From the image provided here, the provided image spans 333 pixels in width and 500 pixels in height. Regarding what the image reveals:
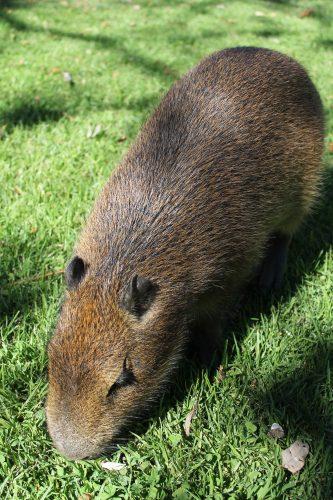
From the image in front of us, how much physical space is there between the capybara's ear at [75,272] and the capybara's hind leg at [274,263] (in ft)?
4.95

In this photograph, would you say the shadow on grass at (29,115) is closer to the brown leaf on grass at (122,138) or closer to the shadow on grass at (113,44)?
the brown leaf on grass at (122,138)

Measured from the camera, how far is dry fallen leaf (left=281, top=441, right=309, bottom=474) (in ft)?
8.09

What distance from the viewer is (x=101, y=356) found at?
7.09ft

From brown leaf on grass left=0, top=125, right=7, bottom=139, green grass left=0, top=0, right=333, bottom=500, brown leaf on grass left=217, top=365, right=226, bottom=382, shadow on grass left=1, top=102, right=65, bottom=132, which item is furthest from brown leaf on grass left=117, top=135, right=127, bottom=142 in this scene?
brown leaf on grass left=217, top=365, right=226, bottom=382

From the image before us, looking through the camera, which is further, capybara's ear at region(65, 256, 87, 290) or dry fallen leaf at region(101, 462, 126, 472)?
dry fallen leaf at region(101, 462, 126, 472)

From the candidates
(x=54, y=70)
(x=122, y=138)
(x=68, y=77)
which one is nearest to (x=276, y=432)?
(x=122, y=138)

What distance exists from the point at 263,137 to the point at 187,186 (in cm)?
66

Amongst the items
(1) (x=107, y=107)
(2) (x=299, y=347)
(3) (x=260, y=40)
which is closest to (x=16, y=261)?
(2) (x=299, y=347)

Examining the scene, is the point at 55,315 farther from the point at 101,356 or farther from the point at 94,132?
the point at 94,132

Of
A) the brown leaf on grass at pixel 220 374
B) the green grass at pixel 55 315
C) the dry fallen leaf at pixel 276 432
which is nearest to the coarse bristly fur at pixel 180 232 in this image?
the brown leaf on grass at pixel 220 374

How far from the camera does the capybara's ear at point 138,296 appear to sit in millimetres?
2232

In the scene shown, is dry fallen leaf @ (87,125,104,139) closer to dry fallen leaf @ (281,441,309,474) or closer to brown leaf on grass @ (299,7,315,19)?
dry fallen leaf @ (281,441,309,474)

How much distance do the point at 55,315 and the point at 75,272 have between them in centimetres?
82

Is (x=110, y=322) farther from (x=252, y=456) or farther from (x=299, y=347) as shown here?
(x=299, y=347)
